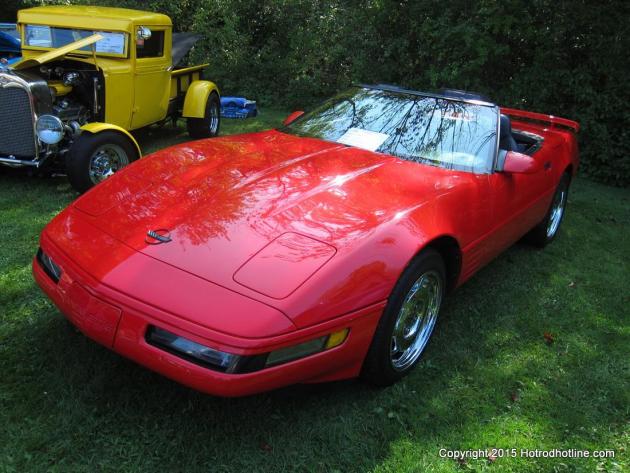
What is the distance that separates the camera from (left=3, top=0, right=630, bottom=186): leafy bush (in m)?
7.52

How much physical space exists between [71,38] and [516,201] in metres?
5.19

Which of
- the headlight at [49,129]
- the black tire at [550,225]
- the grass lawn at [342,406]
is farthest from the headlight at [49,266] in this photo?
the black tire at [550,225]

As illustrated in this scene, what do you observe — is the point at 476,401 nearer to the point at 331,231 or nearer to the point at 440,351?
the point at 440,351

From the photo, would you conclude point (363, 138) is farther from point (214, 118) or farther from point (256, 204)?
point (214, 118)

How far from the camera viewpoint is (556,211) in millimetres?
4855

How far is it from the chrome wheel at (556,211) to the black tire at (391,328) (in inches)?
94.8

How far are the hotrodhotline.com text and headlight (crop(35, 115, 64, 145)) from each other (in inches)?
168

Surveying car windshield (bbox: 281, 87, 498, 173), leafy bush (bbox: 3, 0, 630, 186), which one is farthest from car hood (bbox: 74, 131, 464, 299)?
leafy bush (bbox: 3, 0, 630, 186)

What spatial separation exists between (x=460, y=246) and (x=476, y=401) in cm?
80

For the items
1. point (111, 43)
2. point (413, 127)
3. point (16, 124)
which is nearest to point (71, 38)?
point (111, 43)

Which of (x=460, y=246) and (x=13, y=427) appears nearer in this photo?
(x=13, y=427)

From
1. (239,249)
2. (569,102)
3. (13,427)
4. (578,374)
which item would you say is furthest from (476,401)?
(569,102)

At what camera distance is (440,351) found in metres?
3.05

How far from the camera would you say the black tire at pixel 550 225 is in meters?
4.52
